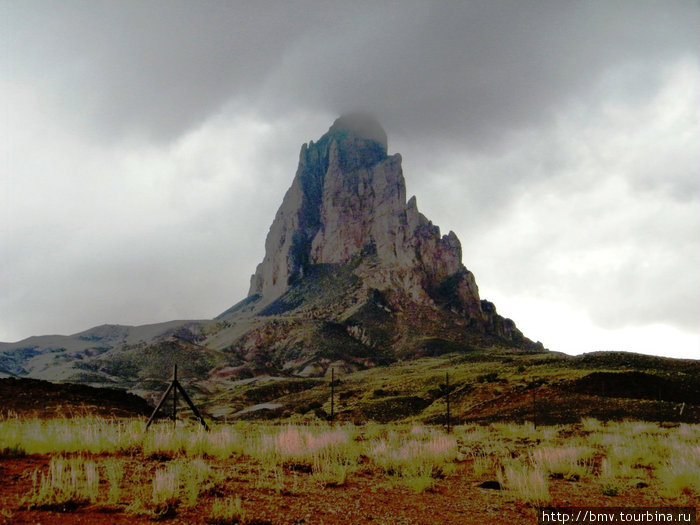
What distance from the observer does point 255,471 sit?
37.3 ft

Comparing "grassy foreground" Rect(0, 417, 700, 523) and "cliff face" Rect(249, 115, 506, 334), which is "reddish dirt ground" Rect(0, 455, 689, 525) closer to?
"grassy foreground" Rect(0, 417, 700, 523)

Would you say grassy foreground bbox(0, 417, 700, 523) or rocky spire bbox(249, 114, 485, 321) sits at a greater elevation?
rocky spire bbox(249, 114, 485, 321)

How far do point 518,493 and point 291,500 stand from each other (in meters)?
4.92

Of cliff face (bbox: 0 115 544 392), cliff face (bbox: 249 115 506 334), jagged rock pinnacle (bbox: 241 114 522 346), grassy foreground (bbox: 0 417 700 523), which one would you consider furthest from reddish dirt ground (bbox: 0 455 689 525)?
cliff face (bbox: 249 115 506 334)

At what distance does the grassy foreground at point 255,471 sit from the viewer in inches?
313

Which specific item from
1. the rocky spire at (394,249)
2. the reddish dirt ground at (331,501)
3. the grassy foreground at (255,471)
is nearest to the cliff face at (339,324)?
the rocky spire at (394,249)

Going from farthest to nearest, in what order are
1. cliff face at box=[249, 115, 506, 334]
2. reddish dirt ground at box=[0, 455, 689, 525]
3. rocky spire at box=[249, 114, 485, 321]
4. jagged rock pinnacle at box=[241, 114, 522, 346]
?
rocky spire at box=[249, 114, 485, 321]
cliff face at box=[249, 115, 506, 334]
jagged rock pinnacle at box=[241, 114, 522, 346]
reddish dirt ground at box=[0, 455, 689, 525]

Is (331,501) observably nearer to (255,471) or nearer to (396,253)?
(255,471)

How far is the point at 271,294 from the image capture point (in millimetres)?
196625

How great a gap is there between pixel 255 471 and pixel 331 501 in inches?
115

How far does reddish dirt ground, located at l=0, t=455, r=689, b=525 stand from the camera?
7.48m

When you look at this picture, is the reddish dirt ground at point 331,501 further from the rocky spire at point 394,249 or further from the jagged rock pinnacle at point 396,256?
the rocky spire at point 394,249

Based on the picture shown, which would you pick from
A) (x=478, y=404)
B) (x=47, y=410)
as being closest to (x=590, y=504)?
(x=478, y=404)

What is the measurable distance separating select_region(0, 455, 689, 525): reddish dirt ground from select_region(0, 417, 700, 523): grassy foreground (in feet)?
0.22
